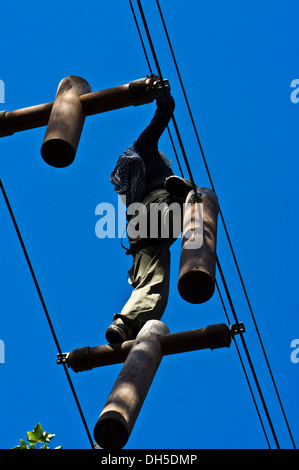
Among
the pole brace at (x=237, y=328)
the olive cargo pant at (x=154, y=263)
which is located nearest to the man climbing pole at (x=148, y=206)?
the olive cargo pant at (x=154, y=263)

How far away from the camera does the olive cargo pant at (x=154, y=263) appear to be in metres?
6.28

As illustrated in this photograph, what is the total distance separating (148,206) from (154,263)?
14.7 inches

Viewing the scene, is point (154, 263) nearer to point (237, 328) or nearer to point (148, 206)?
point (148, 206)

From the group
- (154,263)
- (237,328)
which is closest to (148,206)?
(154,263)

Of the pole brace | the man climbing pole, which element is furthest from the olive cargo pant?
the pole brace

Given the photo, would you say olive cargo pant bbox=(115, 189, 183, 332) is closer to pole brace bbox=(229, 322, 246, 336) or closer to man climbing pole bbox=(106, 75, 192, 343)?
man climbing pole bbox=(106, 75, 192, 343)

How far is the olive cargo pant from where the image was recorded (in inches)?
247

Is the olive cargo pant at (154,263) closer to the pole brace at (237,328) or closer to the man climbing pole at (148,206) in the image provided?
the man climbing pole at (148,206)

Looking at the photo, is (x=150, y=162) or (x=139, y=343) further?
(x=150, y=162)
